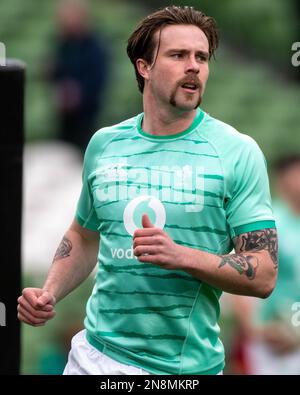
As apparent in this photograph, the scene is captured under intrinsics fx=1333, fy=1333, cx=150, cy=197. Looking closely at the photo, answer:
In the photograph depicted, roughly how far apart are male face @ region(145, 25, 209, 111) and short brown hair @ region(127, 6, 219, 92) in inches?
0.9

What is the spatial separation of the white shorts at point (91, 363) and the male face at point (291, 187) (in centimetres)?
302

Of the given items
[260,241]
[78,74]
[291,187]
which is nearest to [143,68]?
[260,241]

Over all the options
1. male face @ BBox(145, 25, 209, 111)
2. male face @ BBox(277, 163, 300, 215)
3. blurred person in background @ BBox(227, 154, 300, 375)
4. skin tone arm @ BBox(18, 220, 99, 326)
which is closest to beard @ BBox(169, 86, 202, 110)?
male face @ BBox(145, 25, 209, 111)

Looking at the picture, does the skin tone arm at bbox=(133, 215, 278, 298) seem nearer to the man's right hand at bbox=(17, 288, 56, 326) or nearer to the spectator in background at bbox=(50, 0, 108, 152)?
the man's right hand at bbox=(17, 288, 56, 326)

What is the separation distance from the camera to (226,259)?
4402mm

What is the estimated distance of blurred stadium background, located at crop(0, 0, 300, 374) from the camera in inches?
364

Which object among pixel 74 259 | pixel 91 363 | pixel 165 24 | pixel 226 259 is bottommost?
pixel 91 363

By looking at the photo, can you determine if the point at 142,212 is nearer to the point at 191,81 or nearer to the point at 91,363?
the point at 191,81

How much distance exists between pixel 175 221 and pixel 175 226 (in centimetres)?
2

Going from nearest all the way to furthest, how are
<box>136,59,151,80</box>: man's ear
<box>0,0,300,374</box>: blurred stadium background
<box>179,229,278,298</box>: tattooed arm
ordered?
<box>179,229,278,298</box>: tattooed arm → <box>136,59,151,80</box>: man's ear → <box>0,0,300,374</box>: blurred stadium background

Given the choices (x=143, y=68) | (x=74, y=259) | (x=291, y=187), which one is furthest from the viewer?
(x=291, y=187)

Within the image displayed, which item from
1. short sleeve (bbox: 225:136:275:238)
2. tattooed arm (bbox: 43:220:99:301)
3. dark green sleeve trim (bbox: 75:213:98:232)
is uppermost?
short sleeve (bbox: 225:136:275:238)
